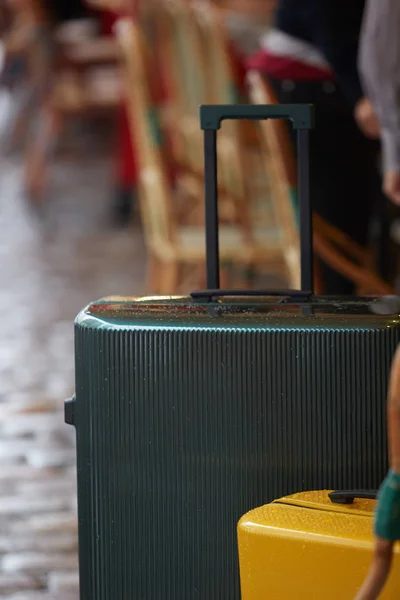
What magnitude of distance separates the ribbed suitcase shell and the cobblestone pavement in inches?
18.9

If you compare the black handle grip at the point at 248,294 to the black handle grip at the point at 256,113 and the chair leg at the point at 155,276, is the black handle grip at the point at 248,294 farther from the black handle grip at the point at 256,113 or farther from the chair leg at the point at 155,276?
the chair leg at the point at 155,276

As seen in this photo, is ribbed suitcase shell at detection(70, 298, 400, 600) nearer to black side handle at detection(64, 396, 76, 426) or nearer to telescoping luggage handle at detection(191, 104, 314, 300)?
black side handle at detection(64, 396, 76, 426)

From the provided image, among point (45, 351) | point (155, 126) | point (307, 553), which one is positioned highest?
point (155, 126)

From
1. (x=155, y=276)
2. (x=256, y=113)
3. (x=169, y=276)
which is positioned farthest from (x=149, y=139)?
(x=256, y=113)

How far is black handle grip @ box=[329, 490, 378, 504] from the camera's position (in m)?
1.28

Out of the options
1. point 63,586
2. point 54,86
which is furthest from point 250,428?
point 54,86

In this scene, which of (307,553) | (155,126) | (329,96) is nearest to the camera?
(307,553)

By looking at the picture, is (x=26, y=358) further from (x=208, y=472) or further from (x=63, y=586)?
(x=208, y=472)

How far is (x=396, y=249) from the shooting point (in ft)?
10.7

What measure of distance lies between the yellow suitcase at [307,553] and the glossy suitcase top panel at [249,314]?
0.21 meters

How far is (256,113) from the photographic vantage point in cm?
157

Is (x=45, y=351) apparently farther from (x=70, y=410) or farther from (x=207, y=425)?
(x=207, y=425)

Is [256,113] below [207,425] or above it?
above

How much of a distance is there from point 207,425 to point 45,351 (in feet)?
7.46
